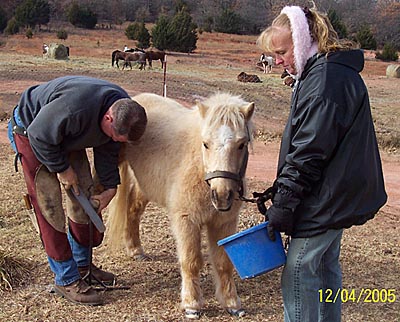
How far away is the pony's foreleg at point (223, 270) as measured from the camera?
4.18m

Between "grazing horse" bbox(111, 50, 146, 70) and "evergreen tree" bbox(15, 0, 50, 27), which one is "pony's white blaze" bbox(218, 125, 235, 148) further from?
"evergreen tree" bbox(15, 0, 50, 27)

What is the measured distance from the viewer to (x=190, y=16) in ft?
135

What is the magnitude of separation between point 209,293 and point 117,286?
74 centimetres

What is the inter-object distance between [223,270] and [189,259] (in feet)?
0.98

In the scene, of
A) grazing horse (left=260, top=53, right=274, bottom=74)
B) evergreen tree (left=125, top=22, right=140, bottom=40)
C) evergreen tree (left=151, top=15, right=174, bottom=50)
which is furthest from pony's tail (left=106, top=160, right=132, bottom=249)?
evergreen tree (left=125, top=22, right=140, bottom=40)

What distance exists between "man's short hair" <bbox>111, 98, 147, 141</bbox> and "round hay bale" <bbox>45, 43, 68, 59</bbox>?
24220mm

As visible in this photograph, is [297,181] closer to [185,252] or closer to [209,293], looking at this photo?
[185,252]

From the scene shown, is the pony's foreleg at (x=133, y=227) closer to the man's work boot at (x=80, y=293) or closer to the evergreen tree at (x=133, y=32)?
the man's work boot at (x=80, y=293)

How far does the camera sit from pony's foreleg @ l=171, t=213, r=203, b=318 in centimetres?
408

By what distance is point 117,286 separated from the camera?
15.1 feet

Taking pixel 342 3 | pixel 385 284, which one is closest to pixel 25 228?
pixel 385 284

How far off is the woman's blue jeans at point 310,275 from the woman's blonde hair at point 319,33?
0.96 metres
